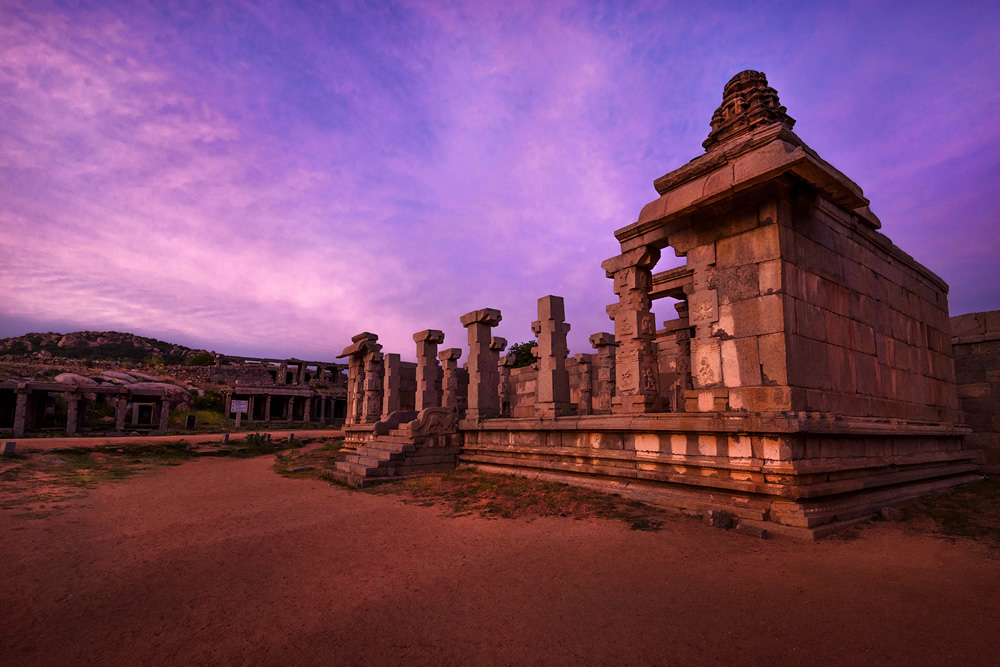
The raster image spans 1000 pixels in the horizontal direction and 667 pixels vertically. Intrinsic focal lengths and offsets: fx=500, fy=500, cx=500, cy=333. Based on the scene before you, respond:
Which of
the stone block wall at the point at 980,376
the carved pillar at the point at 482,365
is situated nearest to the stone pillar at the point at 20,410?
the carved pillar at the point at 482,365

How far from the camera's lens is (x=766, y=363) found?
671 cm

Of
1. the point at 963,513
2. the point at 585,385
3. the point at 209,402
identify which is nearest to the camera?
the point at 963,513

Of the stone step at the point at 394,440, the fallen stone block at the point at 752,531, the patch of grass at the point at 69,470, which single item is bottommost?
the patch of grass at the point at 69,470

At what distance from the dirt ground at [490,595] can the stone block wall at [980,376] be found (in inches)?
316

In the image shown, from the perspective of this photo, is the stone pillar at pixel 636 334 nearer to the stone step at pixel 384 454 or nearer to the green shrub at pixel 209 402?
the stone step at pixel 384 454

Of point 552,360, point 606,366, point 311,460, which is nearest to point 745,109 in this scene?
point 552,360

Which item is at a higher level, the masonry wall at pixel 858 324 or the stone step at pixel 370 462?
the masonry wall at pixel 858 324

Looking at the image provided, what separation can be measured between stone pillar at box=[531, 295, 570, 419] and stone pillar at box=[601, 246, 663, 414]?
1704 mm

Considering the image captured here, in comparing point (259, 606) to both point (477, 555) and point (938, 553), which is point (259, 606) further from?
point (938, 553)

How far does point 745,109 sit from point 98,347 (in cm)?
7949

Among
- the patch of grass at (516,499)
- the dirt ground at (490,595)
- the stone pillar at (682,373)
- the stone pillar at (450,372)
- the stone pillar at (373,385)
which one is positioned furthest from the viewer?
the stone pillar at (373,385)

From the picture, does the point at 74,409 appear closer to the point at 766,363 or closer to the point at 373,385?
the point at 373,385

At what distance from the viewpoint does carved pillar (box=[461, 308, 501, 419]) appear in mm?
13031

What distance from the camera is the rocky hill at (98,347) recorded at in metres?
58.2
